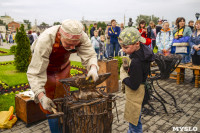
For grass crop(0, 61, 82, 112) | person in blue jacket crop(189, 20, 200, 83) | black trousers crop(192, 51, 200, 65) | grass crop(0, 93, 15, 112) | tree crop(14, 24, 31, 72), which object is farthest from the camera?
tree crop(14, 24, 31, 72)

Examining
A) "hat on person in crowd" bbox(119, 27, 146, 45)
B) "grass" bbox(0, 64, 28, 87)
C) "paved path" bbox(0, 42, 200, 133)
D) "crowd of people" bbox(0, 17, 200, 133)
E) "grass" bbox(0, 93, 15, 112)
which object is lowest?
"paved path" bbox(0, 42, 200, 133)

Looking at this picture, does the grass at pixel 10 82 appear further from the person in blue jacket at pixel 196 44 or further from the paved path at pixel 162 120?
the person in blue jacket at pixel 196 44

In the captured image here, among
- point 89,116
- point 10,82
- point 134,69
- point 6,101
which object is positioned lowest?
point 6,101

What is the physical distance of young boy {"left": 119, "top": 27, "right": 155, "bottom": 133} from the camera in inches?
91.1

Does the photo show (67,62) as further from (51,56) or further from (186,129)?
(186,129)

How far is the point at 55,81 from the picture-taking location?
92.4 inches

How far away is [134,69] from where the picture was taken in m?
2.31

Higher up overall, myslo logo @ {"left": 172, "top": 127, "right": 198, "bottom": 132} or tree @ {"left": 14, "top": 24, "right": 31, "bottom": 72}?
tree @ {"left": 14, "top": 24, "right": 31, "bottom": 72}

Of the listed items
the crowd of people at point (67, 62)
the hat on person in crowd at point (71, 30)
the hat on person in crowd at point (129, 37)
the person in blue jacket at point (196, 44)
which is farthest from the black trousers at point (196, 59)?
the hat on person in crowd at point (71, 30)

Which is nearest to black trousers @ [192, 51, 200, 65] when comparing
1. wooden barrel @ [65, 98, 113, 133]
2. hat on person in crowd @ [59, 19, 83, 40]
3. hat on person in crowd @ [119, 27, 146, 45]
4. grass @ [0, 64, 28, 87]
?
hat on person in crowd @ [119, 27, 146, 45]

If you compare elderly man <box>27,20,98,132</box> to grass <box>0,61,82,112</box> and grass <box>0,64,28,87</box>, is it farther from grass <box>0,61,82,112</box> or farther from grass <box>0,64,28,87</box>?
grass <box>0,64,28,87</box>

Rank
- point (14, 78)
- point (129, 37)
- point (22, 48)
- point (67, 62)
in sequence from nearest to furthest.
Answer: point (129, 37) < point (67, 62) < point (14, 78) < point (22, 48)

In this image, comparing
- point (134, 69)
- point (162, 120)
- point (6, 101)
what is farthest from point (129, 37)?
point (6, 101)

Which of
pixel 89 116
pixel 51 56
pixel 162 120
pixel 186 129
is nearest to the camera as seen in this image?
pixel 89 116
